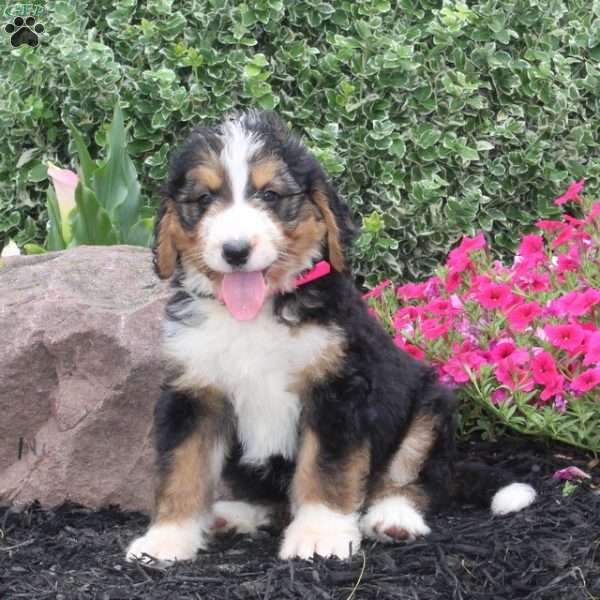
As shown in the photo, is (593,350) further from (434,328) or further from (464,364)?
(434,328)

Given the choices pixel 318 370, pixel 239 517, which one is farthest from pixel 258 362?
pixel 239 517

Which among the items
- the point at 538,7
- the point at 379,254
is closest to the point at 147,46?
the point at 379,254

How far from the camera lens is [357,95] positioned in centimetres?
753

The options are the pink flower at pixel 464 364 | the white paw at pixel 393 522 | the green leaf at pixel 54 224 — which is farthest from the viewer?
the green leaf at pixel 54 224

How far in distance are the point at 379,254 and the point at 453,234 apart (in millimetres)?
549

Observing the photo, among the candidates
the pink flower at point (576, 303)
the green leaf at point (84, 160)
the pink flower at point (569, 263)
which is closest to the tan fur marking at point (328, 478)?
the pink flower at point (576, 303)

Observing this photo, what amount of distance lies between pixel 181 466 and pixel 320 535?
61cm

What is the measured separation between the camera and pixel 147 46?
290 inches

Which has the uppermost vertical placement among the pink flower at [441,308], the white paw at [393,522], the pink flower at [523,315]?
the pink flower at [523,315]

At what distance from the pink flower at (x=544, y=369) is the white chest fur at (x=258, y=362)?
3.69ft

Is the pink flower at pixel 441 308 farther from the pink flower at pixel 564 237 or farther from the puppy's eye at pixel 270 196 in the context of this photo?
the puppy's eye at pixel 270 196

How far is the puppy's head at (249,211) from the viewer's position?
4113 millimetres

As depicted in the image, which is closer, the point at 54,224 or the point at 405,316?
→ the point at 405,316

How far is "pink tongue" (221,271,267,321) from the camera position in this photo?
4.26 metres
